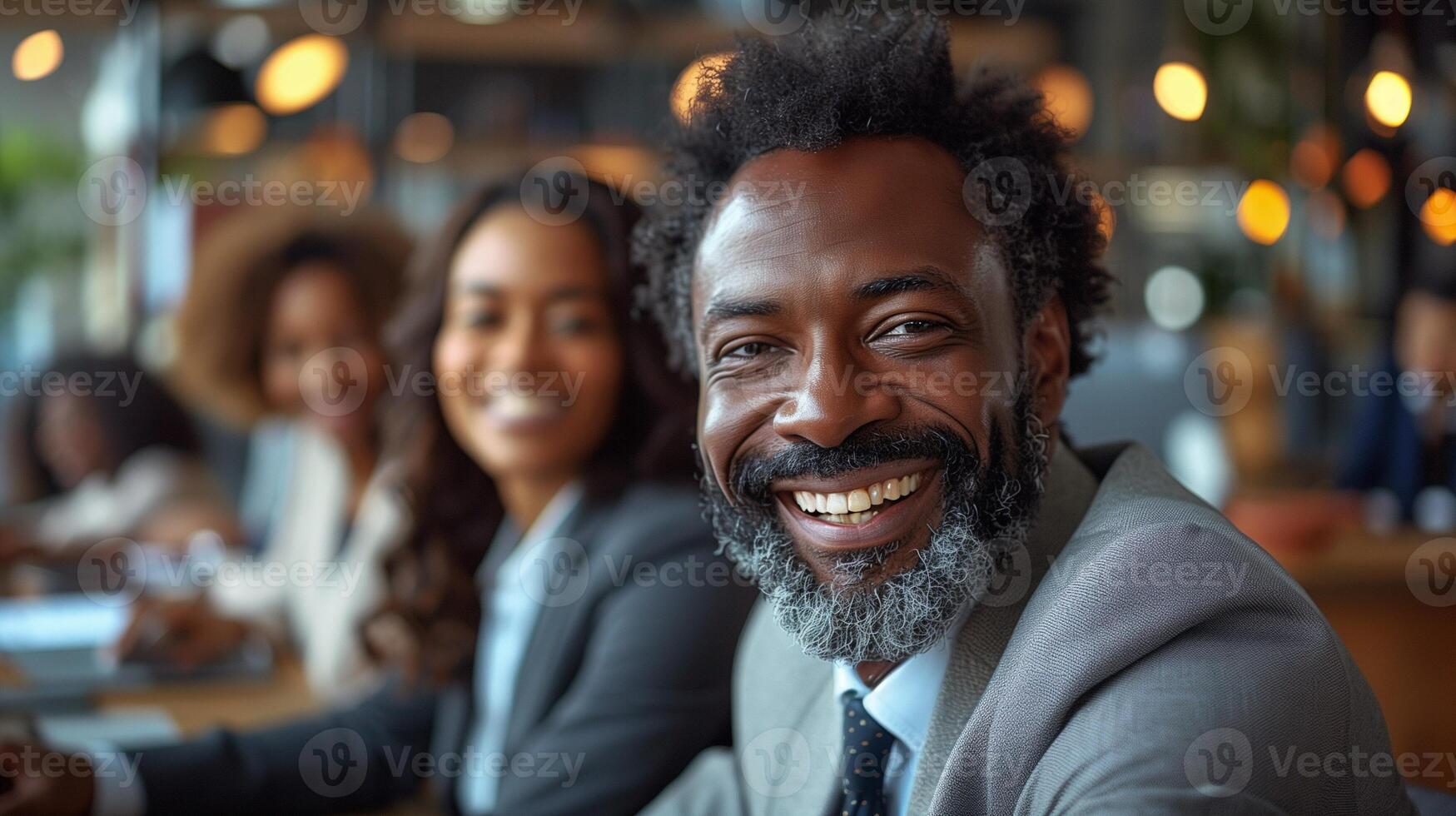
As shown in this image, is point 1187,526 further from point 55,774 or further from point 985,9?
point 985,9

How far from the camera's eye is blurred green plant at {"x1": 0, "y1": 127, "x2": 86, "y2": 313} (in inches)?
216

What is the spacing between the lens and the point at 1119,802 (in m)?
0.76

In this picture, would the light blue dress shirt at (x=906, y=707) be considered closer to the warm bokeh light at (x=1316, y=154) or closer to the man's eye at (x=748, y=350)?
the man's eye at (x=748, y=350)

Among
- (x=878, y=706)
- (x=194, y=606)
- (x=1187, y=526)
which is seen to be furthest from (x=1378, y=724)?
(x=194, y=606)

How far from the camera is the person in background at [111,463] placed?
3533mm

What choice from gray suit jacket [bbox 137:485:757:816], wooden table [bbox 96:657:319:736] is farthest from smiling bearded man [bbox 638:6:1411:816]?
wooden table [bbox 96:657:319:736]

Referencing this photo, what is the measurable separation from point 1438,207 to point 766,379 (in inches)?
117

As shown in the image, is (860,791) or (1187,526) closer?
(1187,526)

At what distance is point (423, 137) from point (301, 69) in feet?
6.69

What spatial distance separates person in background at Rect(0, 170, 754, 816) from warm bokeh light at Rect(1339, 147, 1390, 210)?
15.5ft

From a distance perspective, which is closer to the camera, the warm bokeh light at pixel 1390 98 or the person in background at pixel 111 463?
the warm bokeh light at pixel 1390 98

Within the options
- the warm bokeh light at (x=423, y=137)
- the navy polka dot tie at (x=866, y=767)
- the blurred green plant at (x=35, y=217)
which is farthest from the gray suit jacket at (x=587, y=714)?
the blurred green plant at (x=35, y=217)

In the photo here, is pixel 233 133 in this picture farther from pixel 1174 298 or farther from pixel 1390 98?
pixel 1174 298

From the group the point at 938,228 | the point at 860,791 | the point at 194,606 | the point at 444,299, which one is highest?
the point at 938,228
